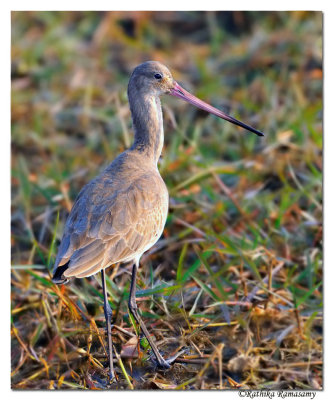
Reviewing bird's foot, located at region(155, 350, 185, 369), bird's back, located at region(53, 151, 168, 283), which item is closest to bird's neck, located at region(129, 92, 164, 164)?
bird's back, located at region(53, 151, 168, 283)

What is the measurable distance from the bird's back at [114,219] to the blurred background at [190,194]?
0.39 m

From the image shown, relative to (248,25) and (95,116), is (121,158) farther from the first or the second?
(248,25)

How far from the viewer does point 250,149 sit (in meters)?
5.53

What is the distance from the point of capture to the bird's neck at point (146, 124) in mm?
4160

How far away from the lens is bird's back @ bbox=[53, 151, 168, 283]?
3666 mm

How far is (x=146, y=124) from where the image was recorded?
4.16 meters

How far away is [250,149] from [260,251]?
122 centimetres

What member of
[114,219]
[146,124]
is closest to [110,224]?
[114,219]

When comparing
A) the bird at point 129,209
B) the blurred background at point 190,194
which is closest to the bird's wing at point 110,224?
the bird at point 129,209

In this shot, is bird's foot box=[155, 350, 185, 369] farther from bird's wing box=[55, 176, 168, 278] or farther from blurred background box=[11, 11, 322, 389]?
bird's wing box=[55, 176, 168, 278]

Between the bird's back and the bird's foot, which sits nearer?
the bird's back

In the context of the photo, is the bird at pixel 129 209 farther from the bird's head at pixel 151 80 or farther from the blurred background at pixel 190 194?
the blurred background at pixel 190 194

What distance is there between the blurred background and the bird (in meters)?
0.26

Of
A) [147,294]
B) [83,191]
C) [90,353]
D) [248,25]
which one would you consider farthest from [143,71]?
[248,25]
